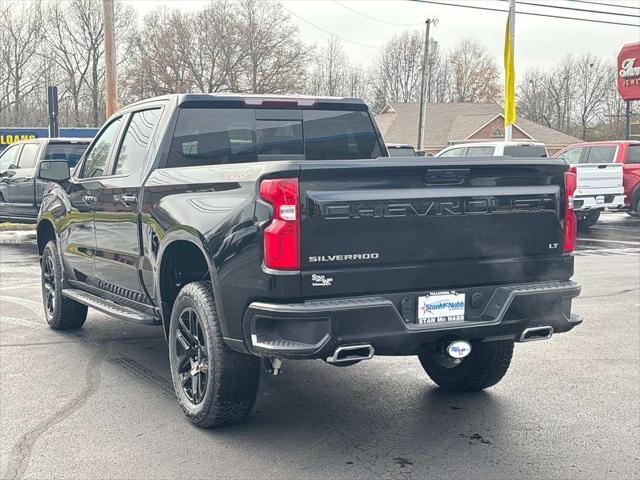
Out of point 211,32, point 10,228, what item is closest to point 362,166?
point 10,228

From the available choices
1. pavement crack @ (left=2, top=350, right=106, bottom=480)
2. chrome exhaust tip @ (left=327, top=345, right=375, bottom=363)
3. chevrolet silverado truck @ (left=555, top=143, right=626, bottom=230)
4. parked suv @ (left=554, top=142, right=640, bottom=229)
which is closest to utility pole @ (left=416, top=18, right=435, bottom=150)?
parked suv @ (left=554, top=142, right=640, bottom=229)

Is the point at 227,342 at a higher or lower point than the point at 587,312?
higher

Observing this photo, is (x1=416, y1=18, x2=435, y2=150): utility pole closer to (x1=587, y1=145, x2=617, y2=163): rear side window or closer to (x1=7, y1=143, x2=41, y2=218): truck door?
(x1=587, y1=145, x2=617, y2=163): rear side window

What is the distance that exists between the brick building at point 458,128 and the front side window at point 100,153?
53809 mm

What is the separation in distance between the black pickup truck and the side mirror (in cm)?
147

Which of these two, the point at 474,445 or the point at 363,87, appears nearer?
the point at 474,445

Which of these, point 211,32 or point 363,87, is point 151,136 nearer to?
Answer: point 211,32

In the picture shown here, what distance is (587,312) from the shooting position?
859cm

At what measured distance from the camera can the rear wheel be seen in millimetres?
19594

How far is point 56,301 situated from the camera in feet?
24.5

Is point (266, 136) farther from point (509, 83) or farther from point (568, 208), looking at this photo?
point (509, 83)

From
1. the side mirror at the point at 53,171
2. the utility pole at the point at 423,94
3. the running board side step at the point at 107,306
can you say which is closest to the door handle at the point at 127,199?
the running board side step at the point at 107,306

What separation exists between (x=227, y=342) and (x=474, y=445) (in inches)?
59.4

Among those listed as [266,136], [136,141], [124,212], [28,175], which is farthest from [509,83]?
[124,212]
